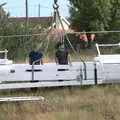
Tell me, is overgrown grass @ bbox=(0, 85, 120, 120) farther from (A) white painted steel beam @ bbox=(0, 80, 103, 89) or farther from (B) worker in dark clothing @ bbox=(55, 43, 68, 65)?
(B) worker in dark clothing @ bbox=(55, 43, 68, 65)

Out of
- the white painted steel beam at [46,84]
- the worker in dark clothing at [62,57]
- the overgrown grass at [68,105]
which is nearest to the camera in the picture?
the overgrown grass at [68,105]

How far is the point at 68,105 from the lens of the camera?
35.4 feet

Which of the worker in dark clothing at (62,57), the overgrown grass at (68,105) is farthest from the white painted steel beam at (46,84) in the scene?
the worker in dark clothing at (62,57)

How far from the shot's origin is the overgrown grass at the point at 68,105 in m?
10.0

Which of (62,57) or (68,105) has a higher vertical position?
(62,57)

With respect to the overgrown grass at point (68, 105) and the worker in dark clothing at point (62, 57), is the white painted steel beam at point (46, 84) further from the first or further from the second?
the worker in dark clothing at point (62, 57)

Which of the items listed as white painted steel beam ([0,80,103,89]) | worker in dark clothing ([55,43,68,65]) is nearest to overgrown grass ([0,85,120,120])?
white painted steel beam ([0,80,103,89])

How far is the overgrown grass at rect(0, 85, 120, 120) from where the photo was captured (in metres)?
10.0

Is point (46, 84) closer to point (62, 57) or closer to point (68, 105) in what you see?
point (68, 105)

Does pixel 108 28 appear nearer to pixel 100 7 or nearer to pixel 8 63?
pixel 100 7

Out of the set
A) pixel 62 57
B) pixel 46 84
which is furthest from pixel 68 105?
pixel 62 57

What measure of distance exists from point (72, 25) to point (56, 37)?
27288mm

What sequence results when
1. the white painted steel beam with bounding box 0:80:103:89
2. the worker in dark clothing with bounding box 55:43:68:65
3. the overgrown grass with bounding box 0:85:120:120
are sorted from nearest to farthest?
1. the overgrown grass with bounding box 0:85:120:120
2. the white painted steel beam with bounding box 0:80:103:89
3. the worker in dark clothing with bounding box 55:43:68:65

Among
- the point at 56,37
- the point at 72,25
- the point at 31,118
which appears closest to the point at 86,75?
the point at 31,118
